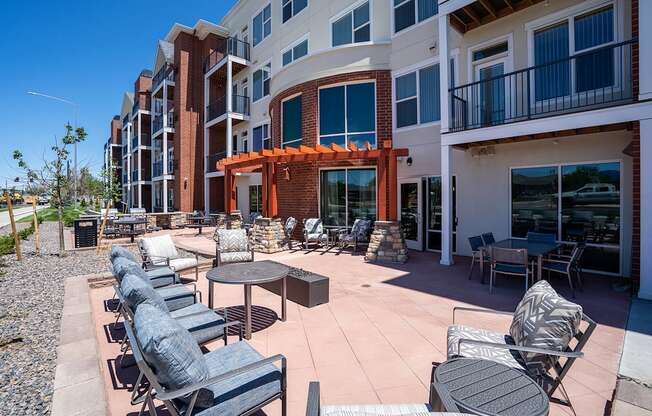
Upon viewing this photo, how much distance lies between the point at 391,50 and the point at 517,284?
29.1 feet

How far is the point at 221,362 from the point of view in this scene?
9.02ft

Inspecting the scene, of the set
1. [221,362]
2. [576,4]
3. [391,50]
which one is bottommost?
[221,362]

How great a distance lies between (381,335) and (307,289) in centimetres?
155

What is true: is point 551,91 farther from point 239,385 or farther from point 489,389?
point 239,385

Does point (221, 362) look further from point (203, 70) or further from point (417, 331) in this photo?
point (203, 70)

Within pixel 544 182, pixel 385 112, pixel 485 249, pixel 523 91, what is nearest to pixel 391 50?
pixel 385 112

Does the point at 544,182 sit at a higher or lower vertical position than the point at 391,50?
lower

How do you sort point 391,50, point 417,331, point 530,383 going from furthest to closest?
point 391,50, point 417,331, point 530,383

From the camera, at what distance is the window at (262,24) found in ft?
58.1

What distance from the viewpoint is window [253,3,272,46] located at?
17.7 meters

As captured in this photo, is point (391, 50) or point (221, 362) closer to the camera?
point (221, 362)

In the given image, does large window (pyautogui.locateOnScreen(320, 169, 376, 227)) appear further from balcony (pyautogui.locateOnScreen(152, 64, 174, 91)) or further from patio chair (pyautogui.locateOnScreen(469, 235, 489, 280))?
balcony (pyautogui.locateOnScreen(152, 64, 174, 91))

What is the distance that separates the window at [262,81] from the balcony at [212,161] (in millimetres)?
4495

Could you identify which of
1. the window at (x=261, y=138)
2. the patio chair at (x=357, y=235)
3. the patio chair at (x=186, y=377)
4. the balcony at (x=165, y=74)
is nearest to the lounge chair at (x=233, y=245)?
the patio chair at (x=357, y=235)
